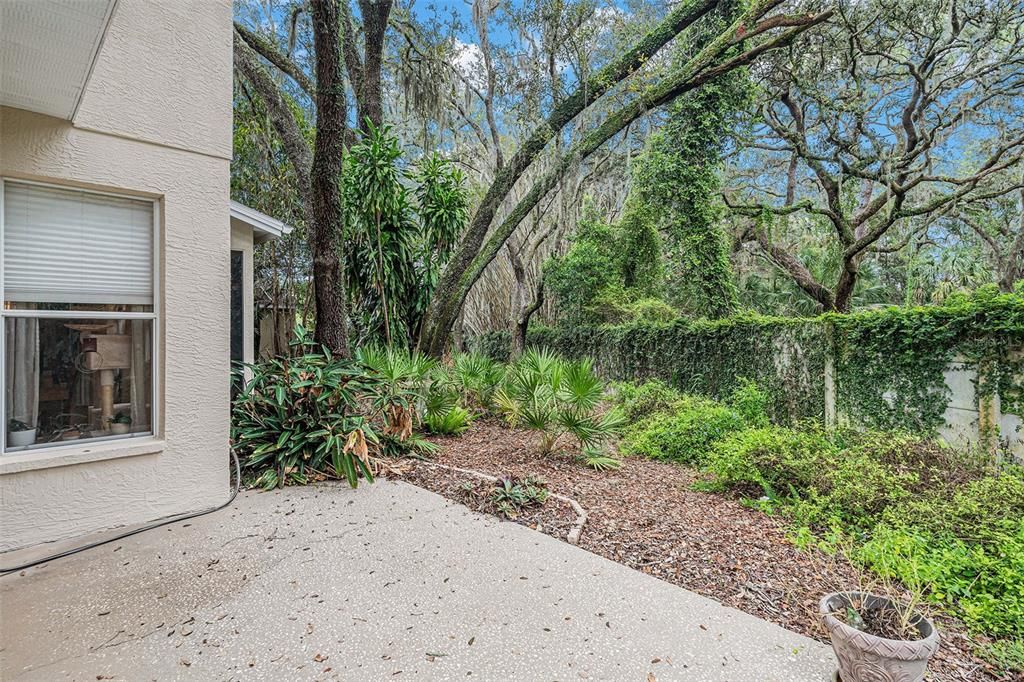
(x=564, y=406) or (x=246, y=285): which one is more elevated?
(x=246, y=285)

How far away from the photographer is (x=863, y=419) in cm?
593

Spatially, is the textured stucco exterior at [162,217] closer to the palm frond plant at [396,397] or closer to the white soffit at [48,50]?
the white soffit at [48,50]

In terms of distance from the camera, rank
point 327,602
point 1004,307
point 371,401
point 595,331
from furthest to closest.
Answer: point 595,331, point 371,401, point 1004,307, point 327,602

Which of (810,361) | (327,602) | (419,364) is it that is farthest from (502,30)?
(327,602)

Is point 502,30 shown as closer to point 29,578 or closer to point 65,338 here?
point 65,338

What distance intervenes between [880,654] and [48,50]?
4737 millimetres

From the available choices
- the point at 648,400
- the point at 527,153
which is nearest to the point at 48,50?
the point at 648,400

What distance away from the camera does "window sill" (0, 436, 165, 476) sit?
294 cm

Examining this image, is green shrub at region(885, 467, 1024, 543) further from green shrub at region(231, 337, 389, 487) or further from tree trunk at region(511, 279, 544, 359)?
tree trunk at region(511, 279, 544, 359)

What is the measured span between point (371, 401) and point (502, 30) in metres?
9.83

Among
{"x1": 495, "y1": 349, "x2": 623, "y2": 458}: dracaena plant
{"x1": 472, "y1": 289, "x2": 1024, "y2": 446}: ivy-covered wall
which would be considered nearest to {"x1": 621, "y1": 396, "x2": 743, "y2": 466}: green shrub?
{"x1": 495, "y1": 349, "x2": 623, "y2": 458}: dracaena plant

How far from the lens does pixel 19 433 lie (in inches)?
120

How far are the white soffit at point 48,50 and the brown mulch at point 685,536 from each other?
3782 millimetres

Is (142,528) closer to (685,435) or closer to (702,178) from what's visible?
(685,435)
